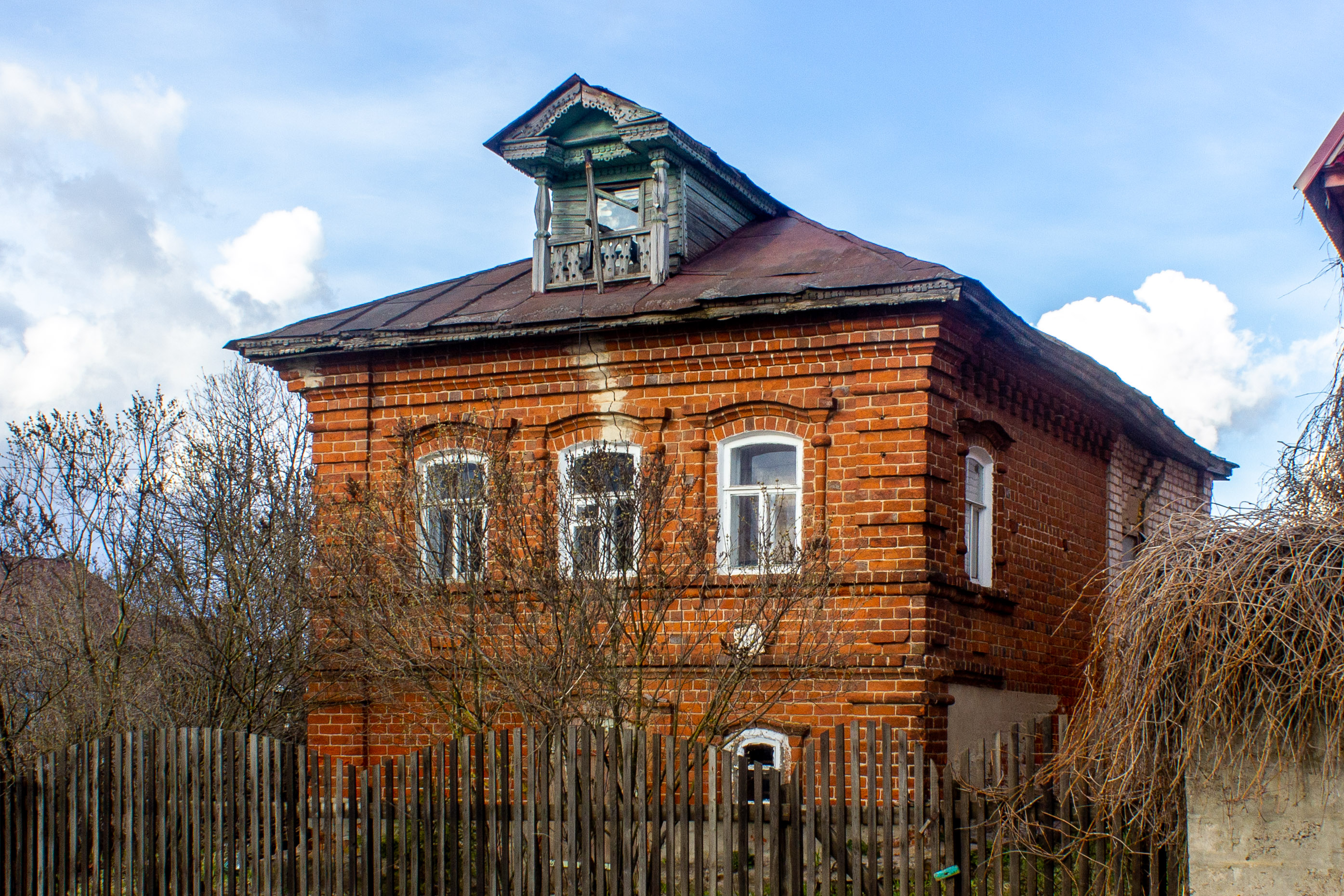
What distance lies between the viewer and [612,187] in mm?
16125

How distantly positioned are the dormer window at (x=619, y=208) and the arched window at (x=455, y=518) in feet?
17.4

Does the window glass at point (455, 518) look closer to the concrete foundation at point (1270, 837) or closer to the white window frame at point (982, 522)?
the white window frame at point (982, 522)

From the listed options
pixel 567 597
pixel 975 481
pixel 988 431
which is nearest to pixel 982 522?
pixel 975 481

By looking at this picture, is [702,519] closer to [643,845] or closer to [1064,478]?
[643,845]

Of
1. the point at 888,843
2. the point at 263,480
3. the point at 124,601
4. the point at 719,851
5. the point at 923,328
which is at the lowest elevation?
the point at 719,851

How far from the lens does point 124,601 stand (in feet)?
44.8

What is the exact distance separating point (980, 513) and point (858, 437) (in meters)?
2.11

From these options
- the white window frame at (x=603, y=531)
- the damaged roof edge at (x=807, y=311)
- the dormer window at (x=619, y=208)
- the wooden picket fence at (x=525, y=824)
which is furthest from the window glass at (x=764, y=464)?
the wooden picket fence at (x=525, y=824)

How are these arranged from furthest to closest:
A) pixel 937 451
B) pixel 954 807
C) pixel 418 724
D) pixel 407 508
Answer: pixel 418 724
pixel 937 451
pixel 407 508
pixel 954 807

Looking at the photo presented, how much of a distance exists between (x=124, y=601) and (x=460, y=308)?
15.3ft

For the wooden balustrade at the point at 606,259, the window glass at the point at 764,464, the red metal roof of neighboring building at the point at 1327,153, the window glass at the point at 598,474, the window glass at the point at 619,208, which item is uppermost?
the window glass at the point at 619,208

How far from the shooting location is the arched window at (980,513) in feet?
46.1

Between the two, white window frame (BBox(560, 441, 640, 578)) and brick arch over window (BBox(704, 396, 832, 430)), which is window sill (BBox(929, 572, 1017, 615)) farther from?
white window frame (BBox(560, 441, 640, 578))

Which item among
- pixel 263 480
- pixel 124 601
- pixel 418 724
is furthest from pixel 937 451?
pixel 124 601
